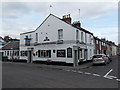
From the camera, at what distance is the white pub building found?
23.0 metres

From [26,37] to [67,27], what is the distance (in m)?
10.1

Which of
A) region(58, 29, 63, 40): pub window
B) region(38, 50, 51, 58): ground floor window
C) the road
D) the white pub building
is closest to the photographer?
the road

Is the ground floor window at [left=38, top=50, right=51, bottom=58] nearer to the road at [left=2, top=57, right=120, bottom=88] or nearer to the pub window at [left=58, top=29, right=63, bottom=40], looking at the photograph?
the pub window at [left=58, top=29, right=63, bottom=40]

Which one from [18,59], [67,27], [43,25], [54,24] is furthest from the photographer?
[18,59]

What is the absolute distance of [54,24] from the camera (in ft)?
82.3

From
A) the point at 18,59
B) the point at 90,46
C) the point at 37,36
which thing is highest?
the point at 37,36

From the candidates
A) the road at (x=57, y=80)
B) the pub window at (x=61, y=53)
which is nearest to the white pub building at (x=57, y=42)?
the pub window at (x=61, y=53)

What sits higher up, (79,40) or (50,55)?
(79,40)

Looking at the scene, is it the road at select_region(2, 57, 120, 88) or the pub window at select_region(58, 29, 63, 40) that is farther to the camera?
the pub window at select_region(58, 29, 63, 40)

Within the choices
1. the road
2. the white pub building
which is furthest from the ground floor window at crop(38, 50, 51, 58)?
the road

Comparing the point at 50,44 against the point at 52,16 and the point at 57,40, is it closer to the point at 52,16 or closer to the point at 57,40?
the point at 57,40

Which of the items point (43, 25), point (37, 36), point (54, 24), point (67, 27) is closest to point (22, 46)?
point (37, 36)

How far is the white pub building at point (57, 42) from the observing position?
2295 centimetres

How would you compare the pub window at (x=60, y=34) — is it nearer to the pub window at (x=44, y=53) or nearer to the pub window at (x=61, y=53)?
the pub window at (x=61, y=53)
